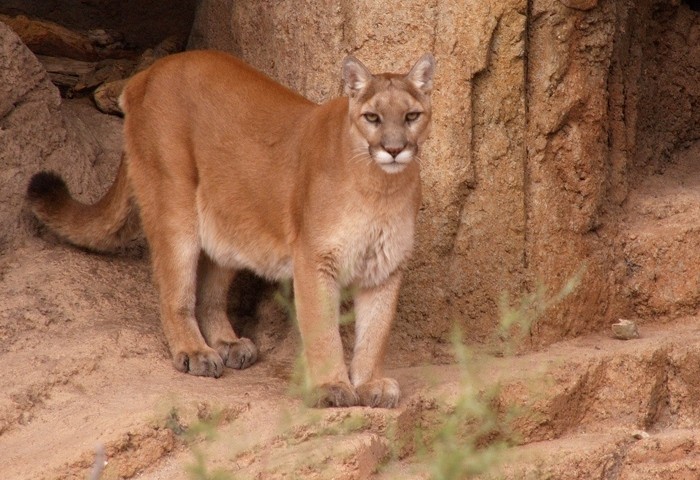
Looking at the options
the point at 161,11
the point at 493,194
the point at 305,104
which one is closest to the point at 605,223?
the point at 493,194

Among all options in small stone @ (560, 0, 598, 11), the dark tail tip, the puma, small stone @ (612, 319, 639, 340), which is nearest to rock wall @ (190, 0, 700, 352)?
small stone @ (560, 0, 598, 11)

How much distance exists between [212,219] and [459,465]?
293cm

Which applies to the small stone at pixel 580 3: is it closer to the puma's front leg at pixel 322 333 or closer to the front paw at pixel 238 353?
the puma's front leg at pixel 322 333

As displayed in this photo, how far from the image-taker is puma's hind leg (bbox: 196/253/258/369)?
5574mm

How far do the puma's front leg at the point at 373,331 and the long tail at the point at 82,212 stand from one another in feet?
4.56

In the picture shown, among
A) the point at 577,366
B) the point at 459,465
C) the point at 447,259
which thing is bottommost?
the point at 577,366

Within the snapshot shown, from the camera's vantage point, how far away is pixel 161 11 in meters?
7.47

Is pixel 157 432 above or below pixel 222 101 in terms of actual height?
below

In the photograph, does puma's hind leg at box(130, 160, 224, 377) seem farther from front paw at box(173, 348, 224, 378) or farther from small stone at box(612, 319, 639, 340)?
small stone at box(612, 319, 639, 340)

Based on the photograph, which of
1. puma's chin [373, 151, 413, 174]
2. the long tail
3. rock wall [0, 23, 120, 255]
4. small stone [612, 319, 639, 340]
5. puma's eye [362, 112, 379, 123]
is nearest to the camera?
puma's chin [373, 151, 413, 174]

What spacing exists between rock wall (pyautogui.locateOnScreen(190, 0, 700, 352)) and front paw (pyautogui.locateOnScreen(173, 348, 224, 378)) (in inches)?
33.5

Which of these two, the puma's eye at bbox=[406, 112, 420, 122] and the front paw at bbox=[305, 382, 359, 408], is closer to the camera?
the front paw at bbox=[305, 382, 359, 408]

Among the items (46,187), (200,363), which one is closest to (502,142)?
(200,363)

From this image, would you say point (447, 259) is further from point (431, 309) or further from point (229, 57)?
point (229, 57)
